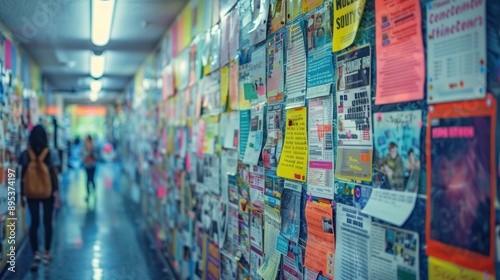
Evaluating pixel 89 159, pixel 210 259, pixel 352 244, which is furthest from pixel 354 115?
pixel 89 159

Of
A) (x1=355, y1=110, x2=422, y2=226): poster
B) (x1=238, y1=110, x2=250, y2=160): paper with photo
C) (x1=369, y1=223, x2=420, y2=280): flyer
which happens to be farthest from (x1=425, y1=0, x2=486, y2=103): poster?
(x1=238, y1=110, x2=250, y2=160): paper with photo

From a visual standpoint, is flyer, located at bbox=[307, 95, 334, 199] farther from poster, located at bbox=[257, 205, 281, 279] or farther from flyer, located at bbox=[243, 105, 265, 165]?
flyer, located at bbox=[243, 105, 265, 165]

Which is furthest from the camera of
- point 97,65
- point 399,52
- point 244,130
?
point 97,65

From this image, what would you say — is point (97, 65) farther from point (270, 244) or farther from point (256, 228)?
point (270, 244)

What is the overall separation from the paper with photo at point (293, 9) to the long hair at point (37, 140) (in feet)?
11.4

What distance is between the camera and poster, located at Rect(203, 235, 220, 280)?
3300mm

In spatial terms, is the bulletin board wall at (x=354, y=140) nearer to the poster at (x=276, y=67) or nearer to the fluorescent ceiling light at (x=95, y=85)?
the poster at (x=276, y=67)

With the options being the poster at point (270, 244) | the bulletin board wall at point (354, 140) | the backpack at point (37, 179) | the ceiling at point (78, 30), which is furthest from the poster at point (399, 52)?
the backpack at point (37, 179)

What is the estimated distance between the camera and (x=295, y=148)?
2.04 meters

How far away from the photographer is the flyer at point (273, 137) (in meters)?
2.21

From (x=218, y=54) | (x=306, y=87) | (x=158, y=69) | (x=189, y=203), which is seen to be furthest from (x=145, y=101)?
(x=306, y=87)

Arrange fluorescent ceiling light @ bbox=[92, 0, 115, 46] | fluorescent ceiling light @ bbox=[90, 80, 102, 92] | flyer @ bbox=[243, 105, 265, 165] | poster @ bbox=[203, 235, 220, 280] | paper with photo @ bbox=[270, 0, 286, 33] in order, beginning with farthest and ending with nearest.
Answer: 1. fluorescent ceiling light @ bbox=[90, 80, 102, 92]
2. fluorescent ceiling light @ bbox=[92, 0, 115, 46]
3. poster @ bbox=[203, 235, 220, 280]
4. flyer @ bbox=[243, 105, 265, 165]
5. paper with photo @ bbox=[270, 0, 286, 33]

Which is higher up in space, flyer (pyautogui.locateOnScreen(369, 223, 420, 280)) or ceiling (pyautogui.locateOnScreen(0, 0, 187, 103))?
ceiling (pyautogui.locateOnScreen(0, 0, 187, 103))

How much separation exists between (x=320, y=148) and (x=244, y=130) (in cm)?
92
